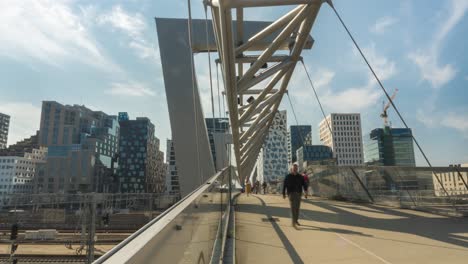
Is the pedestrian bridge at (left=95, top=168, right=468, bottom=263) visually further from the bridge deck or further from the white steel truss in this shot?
the white steel truss

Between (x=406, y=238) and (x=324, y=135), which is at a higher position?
(x=324, y=135)

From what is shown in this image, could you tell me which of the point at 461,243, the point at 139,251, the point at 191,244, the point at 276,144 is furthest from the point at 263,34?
the point at 276,144

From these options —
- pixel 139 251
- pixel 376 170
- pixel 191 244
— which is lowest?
pixel 191 244

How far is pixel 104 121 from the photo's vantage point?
5089 inches

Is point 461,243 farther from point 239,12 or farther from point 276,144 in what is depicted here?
point 276,144

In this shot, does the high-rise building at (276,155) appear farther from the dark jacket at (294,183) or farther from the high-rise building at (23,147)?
the dark jacket at (294,183)

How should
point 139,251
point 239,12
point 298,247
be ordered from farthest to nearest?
point 239,12 → point 298,247 → point 139,251

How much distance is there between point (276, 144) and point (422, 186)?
11258 centimetres

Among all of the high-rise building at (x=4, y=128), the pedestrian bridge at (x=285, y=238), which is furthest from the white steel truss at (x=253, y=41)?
the high-rise building at (x=4, y=128)

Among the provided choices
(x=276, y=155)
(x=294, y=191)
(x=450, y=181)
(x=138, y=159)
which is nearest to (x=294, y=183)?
(x=294, y=191)

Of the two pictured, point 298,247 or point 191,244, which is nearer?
point 191,244

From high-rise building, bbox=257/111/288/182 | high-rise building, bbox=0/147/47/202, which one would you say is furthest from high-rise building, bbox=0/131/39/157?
high-rise building, bbox=257/111/288/182

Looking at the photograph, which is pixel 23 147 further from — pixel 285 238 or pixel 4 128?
pixel 285 238

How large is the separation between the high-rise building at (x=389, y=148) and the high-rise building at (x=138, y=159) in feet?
272
